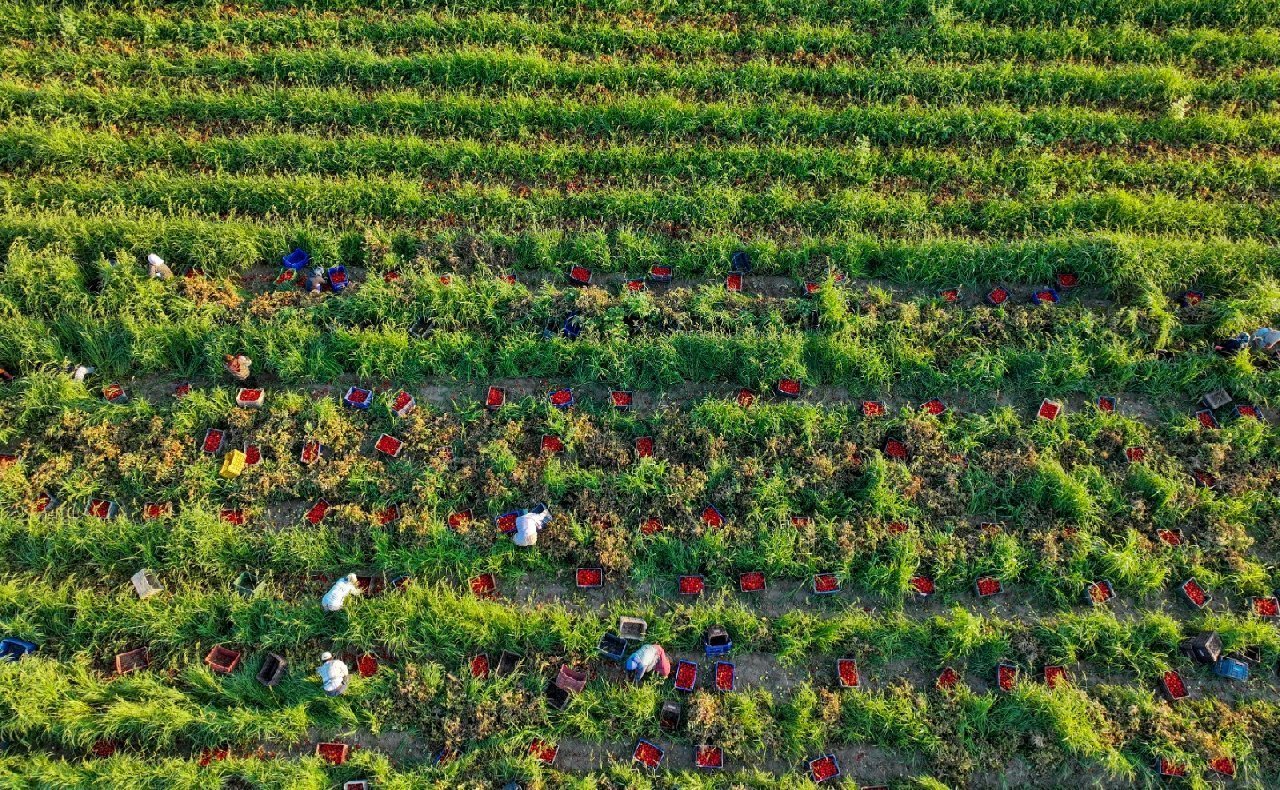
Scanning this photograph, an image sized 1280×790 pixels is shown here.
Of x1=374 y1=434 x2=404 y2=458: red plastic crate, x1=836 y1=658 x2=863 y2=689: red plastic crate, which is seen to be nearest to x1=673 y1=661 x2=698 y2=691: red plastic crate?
x1=836 y1=658 x2=863 y2=689: red plastic crate

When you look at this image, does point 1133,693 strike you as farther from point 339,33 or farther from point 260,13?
point 260,13

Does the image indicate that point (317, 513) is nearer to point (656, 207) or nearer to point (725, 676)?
point (725, 676)

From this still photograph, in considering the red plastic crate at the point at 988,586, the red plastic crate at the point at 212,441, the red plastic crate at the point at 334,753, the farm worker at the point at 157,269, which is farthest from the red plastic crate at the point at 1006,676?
the farm worker at the point at 157,269

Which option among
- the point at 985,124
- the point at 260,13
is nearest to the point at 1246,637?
the point at 985,124

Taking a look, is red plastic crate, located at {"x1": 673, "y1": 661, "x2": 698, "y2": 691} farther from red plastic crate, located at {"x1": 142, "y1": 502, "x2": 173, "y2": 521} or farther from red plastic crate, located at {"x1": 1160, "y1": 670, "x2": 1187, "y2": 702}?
red plastic crate, located at {"x1": 142, "y1": 502, "x2": 173, "y2": 521}

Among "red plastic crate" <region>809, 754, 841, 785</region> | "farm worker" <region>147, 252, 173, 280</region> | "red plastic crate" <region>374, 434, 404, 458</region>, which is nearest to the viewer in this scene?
"red plastic crate" <region>809, 754, 841, 785</region>

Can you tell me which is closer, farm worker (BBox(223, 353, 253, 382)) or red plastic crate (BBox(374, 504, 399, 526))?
red plastic crate (BBox(374, 504, 399, 526))

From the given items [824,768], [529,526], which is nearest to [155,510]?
[529,526]
